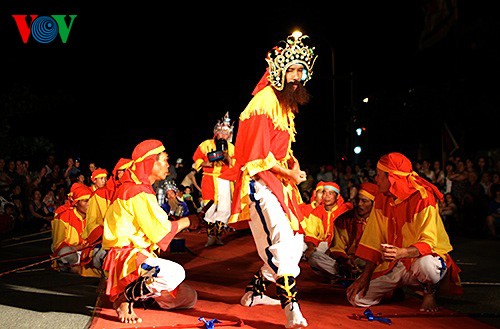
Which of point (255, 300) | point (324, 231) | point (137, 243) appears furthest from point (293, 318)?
point (324, 231)

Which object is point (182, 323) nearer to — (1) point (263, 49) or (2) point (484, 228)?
(2) point (484, 228)

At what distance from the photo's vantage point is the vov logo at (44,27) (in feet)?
61.8

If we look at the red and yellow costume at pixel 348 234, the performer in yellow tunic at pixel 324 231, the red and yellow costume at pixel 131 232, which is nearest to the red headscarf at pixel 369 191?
the red and yellow costume at pixel 348 234

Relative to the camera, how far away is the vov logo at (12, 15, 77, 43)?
18.8 meters

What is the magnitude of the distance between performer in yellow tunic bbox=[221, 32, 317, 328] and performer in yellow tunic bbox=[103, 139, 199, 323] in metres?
0.63

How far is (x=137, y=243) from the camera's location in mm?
4750

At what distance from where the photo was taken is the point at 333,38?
2206cm

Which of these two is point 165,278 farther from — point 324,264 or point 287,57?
point 324,264

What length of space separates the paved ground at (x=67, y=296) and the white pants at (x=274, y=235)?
4.95 ft

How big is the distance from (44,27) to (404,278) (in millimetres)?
17442

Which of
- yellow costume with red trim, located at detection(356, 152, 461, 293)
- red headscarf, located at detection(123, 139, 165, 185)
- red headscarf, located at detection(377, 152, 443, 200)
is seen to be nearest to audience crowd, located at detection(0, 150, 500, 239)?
yellow costume with red trim, located at detection(356, 152, 461, 293)

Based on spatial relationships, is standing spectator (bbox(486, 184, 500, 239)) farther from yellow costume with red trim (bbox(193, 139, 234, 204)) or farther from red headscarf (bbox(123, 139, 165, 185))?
red headscarf (bbox(123, 139, 165, 185))

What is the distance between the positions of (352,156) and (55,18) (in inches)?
430

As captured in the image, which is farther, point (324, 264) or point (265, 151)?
point (324, 264)
